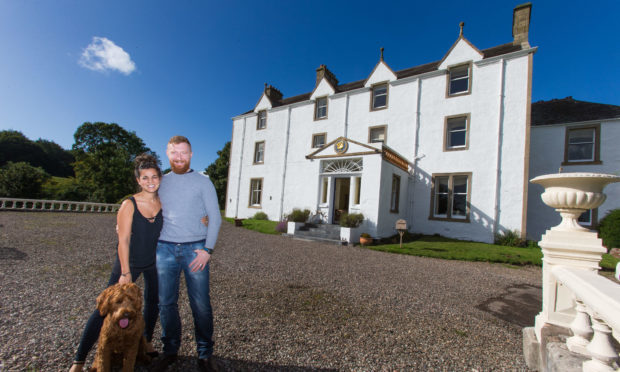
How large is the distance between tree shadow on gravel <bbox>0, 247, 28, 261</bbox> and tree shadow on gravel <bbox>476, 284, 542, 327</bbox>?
29.4ft

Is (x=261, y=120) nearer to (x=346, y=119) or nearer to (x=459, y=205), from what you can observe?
(x=346, y=119)

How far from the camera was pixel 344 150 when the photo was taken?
473 inches

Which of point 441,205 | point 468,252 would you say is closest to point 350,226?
point 468,252

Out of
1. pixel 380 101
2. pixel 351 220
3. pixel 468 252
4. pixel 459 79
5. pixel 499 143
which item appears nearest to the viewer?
pixel 468 252

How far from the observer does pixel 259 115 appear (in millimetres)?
20609

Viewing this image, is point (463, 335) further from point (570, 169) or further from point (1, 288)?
point (570, 169)

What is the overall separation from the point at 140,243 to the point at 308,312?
2.41 m

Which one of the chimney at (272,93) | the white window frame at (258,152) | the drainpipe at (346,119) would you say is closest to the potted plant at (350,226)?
the drainpipe at (346,119)

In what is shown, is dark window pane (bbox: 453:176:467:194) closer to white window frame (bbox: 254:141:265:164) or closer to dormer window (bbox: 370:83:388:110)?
dormer window (bbox: 370:83:388:110)

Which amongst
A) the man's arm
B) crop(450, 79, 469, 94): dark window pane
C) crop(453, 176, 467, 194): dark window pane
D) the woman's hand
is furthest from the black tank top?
crop(450, 79, 469, 94): dark window pane

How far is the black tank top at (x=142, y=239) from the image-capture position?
2.15 metres

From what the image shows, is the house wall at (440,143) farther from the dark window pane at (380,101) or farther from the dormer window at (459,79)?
the dark window pane at (380,101)

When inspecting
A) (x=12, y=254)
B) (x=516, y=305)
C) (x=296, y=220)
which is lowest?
(x=12, y=254)

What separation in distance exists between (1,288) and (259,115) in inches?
720
